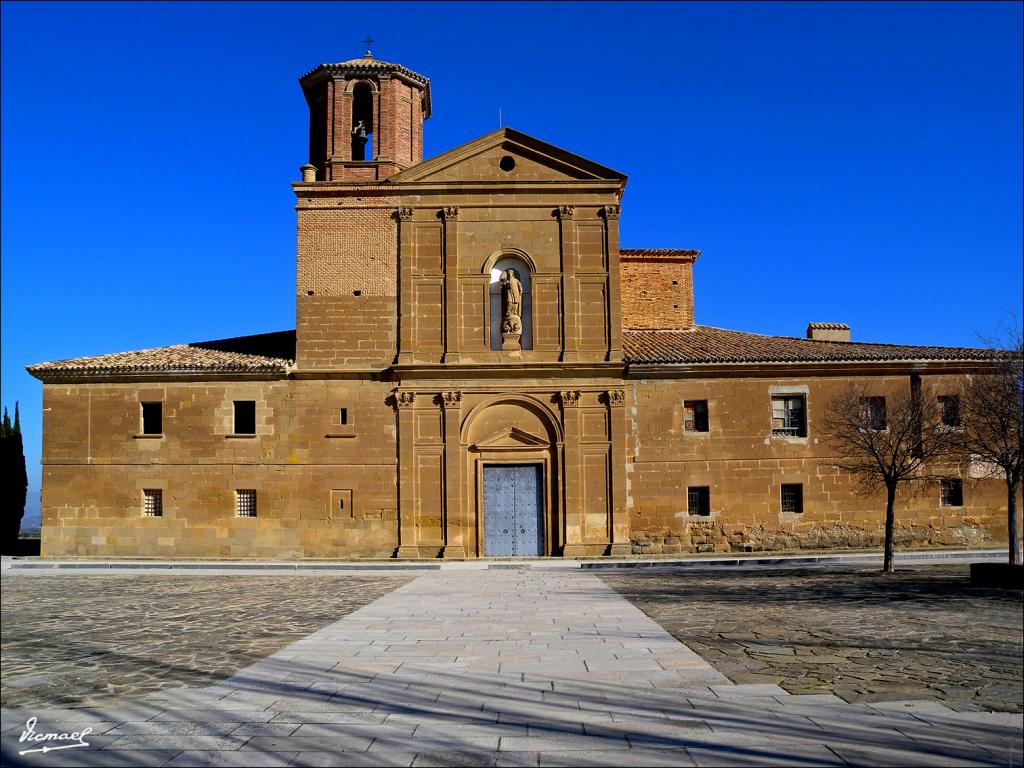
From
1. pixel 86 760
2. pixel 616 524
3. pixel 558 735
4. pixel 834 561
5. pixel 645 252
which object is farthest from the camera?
pixel 645 252

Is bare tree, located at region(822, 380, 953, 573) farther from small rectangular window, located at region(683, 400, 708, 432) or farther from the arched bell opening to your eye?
the arched bell opening

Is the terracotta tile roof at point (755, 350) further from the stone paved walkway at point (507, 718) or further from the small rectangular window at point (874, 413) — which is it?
the stone paved walkway at point (507, 718)

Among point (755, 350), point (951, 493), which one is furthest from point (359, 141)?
point (951, 493)

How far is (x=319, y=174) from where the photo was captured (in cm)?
2925

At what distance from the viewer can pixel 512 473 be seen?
26.7 meters

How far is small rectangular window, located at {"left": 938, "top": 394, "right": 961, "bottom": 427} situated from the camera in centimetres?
2252

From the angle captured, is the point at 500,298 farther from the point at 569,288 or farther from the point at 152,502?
the point at 152,502

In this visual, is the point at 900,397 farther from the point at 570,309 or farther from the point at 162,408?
the point at 162,408

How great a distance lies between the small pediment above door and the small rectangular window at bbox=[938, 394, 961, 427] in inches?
451

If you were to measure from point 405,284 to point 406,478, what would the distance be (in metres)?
6.23

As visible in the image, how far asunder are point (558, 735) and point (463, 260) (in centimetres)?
2162

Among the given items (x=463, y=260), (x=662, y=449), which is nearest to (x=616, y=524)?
(x=662, y=449)

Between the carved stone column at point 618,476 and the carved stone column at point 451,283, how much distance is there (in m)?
5.21

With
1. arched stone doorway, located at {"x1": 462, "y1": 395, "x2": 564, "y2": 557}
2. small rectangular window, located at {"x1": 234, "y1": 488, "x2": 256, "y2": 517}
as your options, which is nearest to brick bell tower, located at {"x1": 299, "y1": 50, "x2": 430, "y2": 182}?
arched stone doorway, located at {"x1": 462, "y1": 395, "x2": 564, "y2": 557}
